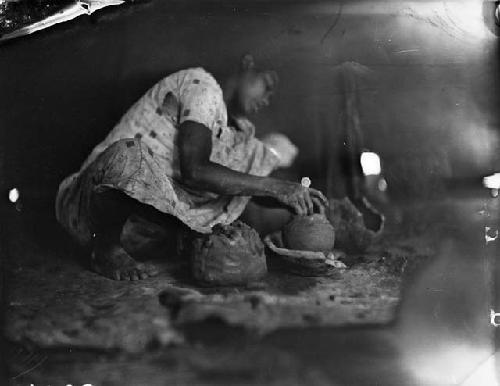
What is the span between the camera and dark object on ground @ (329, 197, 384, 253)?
140 inches

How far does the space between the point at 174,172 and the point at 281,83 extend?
84 centimetres

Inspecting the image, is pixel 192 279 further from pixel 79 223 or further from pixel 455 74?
pixel 455 74

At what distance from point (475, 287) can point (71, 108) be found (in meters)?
2.62

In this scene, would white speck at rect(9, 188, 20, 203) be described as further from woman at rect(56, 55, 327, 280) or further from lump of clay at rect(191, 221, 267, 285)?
lump of clay at rect(191, 221, 267, 285)

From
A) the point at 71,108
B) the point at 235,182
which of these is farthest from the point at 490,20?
the point at 71,108

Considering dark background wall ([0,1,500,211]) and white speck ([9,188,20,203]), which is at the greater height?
dark background wall ([0,1,500,211])

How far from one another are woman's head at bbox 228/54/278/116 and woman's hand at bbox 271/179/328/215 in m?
0.47

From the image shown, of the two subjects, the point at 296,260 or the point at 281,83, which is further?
the point at 281,83

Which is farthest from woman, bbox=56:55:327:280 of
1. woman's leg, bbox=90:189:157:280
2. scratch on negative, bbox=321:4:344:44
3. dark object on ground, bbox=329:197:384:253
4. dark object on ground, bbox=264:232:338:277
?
scratch on negative, bbox=321:4:344:44

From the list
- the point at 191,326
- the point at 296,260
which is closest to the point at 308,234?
the point at 296,260

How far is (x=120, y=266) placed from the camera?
3.46 meters

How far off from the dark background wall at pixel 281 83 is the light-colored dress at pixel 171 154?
3.6 inches

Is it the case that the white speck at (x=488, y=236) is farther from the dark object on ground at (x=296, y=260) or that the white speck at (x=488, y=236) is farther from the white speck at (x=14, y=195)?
the white speck at (x=14, y=195)

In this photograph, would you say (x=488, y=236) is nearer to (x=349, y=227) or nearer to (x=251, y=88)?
(x=349, y=227)
